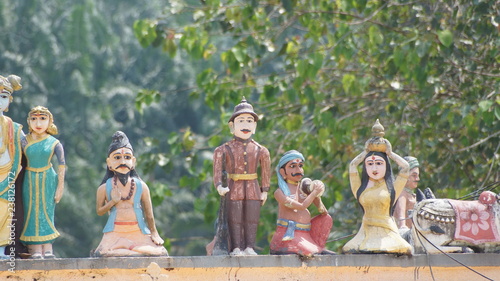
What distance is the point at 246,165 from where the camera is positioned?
34.8ft

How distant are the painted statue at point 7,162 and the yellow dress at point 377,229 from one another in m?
2.91

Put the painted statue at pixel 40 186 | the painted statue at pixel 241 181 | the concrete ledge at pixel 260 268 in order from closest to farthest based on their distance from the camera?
1. the concrete ledge at pixel 260 268
2. the painted statue at pixel 40 186
3. the painted statue at pixel 241 181

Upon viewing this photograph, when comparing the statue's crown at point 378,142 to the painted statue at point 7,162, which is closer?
the painted statue at point 7,162

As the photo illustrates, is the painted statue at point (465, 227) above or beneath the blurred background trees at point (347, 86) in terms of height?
beneath

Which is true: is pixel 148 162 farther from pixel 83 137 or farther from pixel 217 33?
pixel 83 137

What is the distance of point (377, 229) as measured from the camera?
34.4 feet

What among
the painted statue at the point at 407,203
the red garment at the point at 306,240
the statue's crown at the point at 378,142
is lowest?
the red garment at the point at 306,240

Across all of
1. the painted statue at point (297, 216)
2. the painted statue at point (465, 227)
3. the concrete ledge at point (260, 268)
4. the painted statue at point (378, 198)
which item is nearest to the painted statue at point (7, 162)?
the concrete ledge at point (260, 268)

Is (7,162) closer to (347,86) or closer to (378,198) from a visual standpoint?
(378,198)

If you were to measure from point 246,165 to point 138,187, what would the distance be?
3.21ft

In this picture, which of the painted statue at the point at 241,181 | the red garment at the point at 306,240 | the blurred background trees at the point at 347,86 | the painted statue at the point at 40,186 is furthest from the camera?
the blurred background trees at the point at 347,86

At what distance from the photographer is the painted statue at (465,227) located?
10734mm

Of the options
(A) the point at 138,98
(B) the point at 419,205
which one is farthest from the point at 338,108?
(B) the point at 419,205

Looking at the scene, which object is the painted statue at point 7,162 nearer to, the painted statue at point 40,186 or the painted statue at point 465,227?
the painted statue at point 40,186
